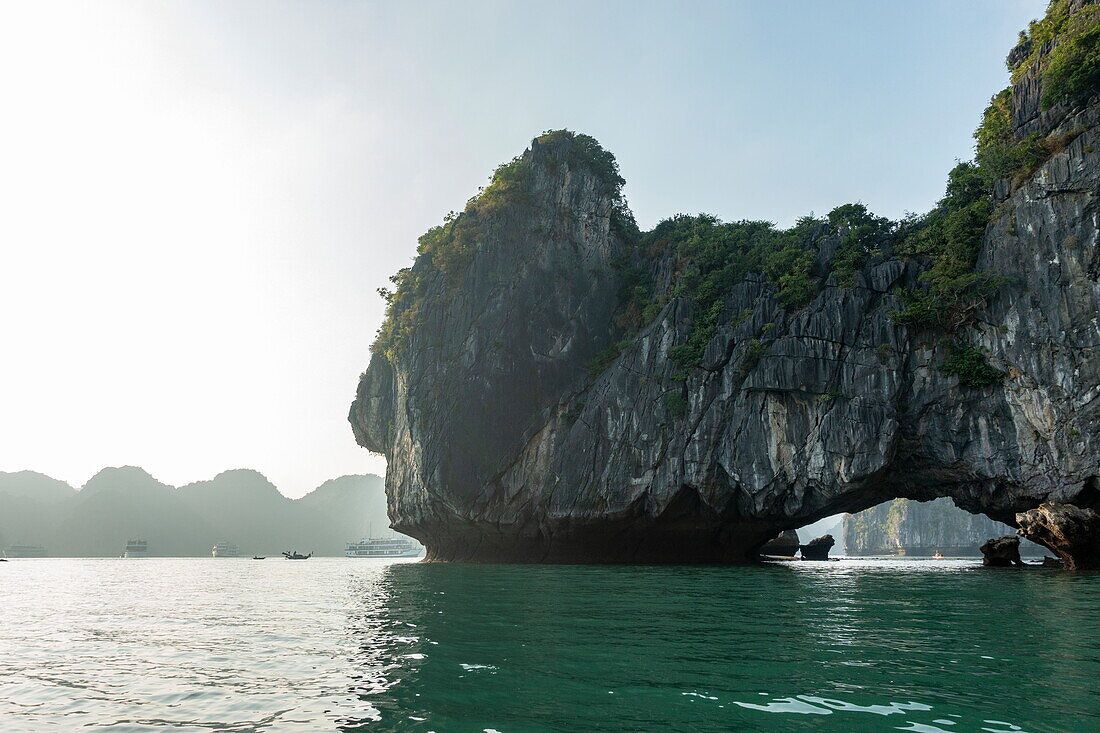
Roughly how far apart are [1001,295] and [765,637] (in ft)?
93.3

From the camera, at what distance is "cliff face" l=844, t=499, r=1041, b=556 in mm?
130625

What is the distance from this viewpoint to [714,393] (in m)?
37.5

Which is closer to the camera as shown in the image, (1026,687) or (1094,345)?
(1026,687)

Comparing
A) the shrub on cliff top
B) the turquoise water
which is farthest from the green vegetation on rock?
Answer: the shrub on cliff top

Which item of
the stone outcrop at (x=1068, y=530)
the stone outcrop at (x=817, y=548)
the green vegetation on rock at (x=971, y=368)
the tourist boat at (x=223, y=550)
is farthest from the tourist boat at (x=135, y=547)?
the stone outcrop at (x=1068, y=530)

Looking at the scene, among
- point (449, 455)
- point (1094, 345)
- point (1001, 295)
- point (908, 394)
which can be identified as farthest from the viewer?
point (449, 455)

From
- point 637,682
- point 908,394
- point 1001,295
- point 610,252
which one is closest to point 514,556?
point 610,252

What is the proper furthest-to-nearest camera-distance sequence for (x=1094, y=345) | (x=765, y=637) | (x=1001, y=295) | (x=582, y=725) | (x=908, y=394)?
(x=908, y=394) → (x=1001, y=295) → (x=1094, y=345) → (x=765, y=637) → (x=582, y=725)

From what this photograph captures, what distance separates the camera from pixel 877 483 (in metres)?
34.0

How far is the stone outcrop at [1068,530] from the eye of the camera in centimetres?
2720

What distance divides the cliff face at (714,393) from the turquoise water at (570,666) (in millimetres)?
16357

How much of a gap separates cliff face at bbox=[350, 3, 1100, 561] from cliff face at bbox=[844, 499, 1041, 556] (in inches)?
4131

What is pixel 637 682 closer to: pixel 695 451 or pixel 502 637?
pixel 502 637

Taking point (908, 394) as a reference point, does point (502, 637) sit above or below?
below
